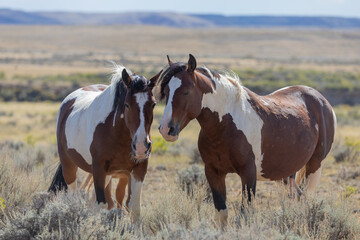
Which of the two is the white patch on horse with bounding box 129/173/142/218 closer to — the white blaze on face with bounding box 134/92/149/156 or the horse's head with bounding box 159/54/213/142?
the white blaze on face with bounding box 134/92/149/156

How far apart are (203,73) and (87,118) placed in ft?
5.17

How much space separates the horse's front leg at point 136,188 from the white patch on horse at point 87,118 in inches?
23.7

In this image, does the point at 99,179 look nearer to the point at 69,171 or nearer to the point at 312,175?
the point at 69,171

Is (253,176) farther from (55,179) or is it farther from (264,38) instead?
(264,38)

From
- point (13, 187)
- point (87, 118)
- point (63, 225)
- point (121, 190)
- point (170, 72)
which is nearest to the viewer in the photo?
point (63, 225)

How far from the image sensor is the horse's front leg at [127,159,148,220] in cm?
637

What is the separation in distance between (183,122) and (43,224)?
168cm

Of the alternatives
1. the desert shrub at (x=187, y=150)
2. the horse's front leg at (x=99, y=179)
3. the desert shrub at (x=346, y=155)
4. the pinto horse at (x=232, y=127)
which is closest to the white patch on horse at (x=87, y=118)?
the horse's front leg at (x=99, y=179)

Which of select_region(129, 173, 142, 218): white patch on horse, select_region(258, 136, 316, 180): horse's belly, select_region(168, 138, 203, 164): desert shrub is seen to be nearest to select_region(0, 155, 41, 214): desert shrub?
A: select_region(129, 173, 142, 218): white patch on horse

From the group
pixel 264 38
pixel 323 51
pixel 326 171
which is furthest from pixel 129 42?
pixel 326 171

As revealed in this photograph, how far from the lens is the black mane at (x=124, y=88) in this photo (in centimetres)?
600

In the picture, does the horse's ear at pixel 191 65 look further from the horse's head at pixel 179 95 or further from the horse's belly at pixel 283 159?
the horse's belly at pixel 283 159

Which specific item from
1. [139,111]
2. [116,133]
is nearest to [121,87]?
[116,133]

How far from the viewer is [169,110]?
18.3 ft
